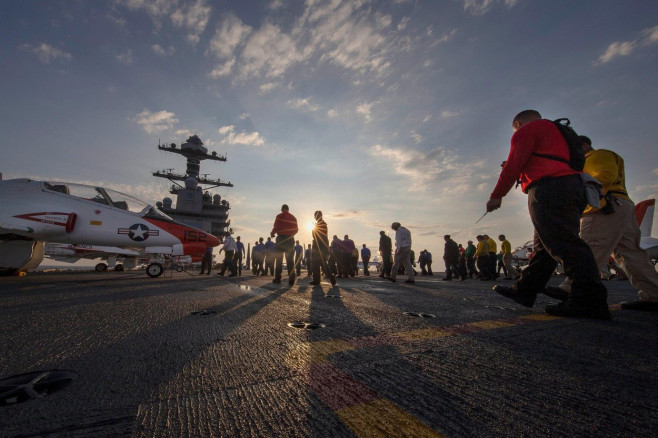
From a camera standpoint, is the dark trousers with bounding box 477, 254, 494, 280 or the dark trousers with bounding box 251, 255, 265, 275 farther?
the dark trousers with bounding box 251, 255, 265, 275

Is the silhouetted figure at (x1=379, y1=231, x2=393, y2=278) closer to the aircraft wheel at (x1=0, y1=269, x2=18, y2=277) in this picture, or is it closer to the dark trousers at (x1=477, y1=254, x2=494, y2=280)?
the dark trousers at (x1=477, y1=254, x2=494, y2=280)

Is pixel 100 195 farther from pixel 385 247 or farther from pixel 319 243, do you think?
pixel 385 247

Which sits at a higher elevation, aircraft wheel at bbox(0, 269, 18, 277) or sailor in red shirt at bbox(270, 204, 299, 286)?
sailor in red shirt at bbox(270, 204, 299, 286)

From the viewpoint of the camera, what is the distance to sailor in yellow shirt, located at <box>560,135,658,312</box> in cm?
287

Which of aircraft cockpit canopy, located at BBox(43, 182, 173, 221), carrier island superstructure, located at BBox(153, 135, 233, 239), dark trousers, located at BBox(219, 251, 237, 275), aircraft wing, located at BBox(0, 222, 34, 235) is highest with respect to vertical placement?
carrier island superstructure, located at BBox(153, 135, 233, 239)

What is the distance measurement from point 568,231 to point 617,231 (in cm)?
118

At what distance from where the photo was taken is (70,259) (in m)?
21.1

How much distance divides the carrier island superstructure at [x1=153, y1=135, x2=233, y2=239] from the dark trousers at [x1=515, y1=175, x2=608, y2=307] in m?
48.6

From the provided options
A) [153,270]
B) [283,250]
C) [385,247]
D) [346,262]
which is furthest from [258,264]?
[283,250]

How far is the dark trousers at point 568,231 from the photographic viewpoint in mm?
2234

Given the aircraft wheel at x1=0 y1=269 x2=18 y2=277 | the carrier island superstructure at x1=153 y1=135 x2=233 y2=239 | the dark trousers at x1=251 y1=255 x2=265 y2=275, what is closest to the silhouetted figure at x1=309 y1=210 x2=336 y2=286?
the dark trousers at x1=251 y1=255 x2=265 y2=275

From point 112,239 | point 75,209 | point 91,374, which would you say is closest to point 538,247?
point 91,374

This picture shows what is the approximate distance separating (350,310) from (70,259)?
88.9ft

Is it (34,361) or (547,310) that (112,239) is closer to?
(34,361)
